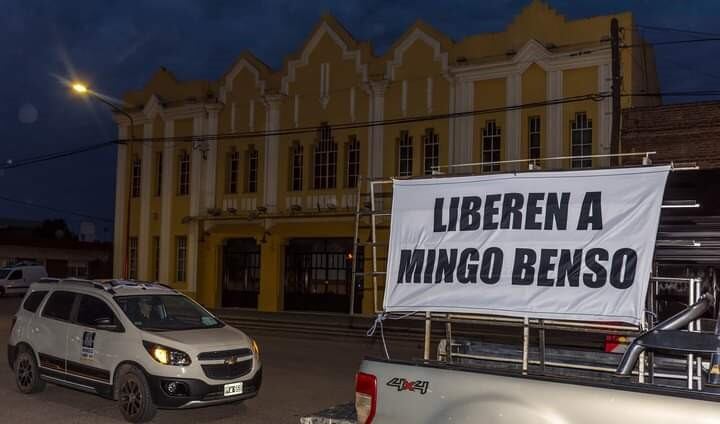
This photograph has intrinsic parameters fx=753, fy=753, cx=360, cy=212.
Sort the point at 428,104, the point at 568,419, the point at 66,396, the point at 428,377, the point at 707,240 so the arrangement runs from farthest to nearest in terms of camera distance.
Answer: the point at 428,104 < the point at 66,396 < the point at 707,240 < the point at 428,377 < the point at 568,419

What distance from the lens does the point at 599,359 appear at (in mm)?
5867

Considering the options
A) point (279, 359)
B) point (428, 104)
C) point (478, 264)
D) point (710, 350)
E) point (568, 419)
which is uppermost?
point (428, 104)

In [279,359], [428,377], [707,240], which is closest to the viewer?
[428,377]

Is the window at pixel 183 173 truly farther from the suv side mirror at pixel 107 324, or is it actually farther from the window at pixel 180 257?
the suv side mirror at pixel 107 324

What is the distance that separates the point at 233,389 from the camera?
9828mm

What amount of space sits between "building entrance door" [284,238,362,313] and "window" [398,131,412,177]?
3365 mm

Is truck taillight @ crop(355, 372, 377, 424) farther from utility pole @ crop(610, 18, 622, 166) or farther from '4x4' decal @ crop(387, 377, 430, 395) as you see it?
utility pole @ crop(610, 18, 622, 166)

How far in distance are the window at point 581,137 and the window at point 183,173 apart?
15838 millimetres

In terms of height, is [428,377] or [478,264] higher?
[478,264]

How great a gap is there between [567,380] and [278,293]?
81.0ft

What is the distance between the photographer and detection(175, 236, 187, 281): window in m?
30.9

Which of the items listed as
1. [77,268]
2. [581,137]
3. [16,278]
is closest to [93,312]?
[581,137]

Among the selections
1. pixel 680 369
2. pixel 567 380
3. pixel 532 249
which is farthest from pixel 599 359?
pixel 567 380

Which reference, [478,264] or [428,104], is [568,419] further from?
[428,104]
